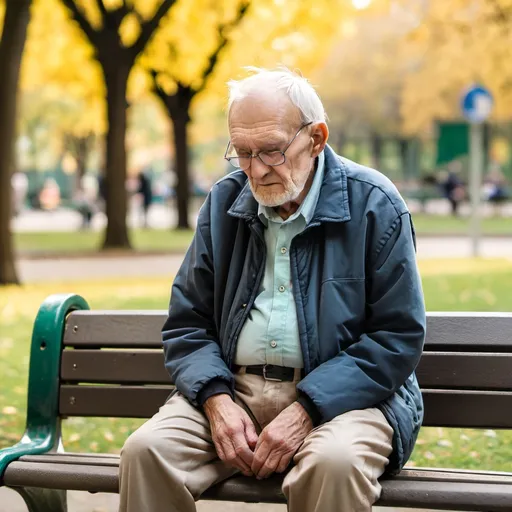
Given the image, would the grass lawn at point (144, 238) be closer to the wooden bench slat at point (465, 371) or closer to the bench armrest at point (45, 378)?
the bench armrest at point (45, 378)

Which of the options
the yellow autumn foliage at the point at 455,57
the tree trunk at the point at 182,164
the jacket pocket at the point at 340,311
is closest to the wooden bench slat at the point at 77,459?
the jacket pocket at the point at 340,311

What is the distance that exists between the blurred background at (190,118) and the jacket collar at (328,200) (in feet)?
1.18

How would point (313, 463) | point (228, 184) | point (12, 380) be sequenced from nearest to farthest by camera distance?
point (313, 463)
point (228, 184)
point (12, 380)

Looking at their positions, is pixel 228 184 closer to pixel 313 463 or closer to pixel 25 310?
pixel 313 463

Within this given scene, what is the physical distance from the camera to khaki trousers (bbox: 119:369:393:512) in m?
3.10

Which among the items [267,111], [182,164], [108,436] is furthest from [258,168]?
[182,164]

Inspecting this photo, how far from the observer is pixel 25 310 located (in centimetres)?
991

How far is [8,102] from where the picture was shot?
12.0 m

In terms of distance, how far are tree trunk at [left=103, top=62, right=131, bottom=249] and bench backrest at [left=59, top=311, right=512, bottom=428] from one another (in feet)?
47.0

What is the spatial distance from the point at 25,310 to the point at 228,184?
6544mm

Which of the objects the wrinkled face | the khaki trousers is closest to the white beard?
the wrinkled face

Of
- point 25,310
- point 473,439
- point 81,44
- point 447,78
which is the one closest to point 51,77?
point 81,44

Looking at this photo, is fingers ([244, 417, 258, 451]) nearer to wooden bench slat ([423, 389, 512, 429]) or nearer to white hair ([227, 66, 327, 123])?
wooden bench slat ([423, 389, 512, 429])

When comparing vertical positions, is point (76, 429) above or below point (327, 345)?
below
